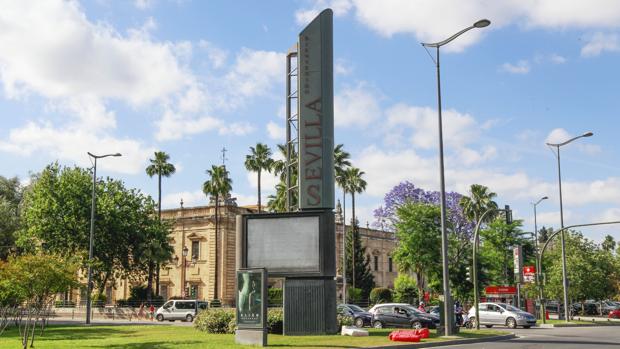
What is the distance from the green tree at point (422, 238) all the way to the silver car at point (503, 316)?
1590cm

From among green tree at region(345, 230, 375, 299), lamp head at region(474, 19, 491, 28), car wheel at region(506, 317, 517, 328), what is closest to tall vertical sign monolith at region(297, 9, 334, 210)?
lamp head at region(474, 19, 491, 28)

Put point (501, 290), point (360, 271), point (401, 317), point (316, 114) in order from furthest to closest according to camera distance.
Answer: point (360, 271) < point (501, 290) < point (401, 317) < point (316, 114)

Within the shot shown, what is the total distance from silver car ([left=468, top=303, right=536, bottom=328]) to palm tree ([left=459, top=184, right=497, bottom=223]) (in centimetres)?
3298

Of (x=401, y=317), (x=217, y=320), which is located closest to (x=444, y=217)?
(x=401, y=317)

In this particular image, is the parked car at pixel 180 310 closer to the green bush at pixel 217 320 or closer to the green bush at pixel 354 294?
the green bush at pixel 217 320

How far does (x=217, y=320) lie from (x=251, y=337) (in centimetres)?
695

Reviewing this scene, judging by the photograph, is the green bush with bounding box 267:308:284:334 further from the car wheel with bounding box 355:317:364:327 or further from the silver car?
the silver car

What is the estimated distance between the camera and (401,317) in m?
33.9

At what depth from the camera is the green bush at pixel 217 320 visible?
27.7 m

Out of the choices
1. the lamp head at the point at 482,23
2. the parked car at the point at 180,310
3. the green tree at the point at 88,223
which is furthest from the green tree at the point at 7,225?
the lamp head at the point at 482,23

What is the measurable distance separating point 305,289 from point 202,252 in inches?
1684

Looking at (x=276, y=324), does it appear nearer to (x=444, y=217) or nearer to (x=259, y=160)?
(x=444, y=217)

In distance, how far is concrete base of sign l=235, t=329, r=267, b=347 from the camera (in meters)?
21.1

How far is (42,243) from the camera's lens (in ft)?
174
